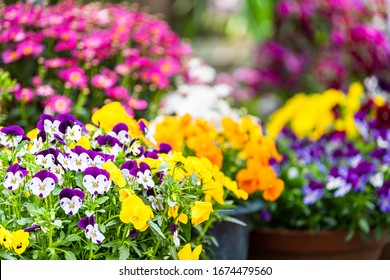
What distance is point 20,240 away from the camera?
4.66ft

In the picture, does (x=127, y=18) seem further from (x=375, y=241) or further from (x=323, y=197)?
(x=375, y=241)

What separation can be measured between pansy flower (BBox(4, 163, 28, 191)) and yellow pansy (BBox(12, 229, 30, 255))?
0.10 meters

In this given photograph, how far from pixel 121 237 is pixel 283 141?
4.25ft

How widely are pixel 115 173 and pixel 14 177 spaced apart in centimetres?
20

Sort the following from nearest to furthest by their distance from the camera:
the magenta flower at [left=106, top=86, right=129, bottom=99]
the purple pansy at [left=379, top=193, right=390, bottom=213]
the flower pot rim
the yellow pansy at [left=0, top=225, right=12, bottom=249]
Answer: the yellow pansy at [left=0, top=225, right=12, bottom=249]
the flower pot rim
the purple pansy at [left=379, top=193, right=390, bottom=213]
the magenta flower at [left=106, top=86, right=129, bottom=99]

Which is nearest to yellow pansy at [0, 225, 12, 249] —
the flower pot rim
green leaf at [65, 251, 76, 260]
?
green leaf at [65, 251, 76, 260]

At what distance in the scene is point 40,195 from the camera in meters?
1.44

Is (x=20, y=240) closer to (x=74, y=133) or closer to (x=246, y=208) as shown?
(x=74, y=133)

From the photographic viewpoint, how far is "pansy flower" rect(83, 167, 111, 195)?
145 cm

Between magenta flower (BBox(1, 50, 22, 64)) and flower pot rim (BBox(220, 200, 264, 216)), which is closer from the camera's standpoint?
flower pot rim (BBox(220, 200, 264, 216))

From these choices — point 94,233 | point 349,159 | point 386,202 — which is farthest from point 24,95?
point 386,202

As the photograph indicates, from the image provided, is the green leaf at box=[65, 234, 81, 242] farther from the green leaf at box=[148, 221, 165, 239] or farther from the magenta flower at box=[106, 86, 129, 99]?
the magenta flower at box=[106, 86, 129, 99]

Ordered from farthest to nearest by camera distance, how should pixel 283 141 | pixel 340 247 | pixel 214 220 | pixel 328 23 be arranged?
pixel 328 23, pixel 283 141, pixel 340 247, pixel 214 220

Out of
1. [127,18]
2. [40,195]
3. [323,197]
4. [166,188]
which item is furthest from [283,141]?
[40,195]
